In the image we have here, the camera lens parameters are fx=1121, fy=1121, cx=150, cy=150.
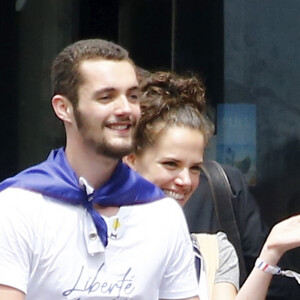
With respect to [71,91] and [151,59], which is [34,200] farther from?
[151,59]

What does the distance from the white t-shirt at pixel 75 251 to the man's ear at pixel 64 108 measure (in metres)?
0.26

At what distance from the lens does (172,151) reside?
3.75 meters

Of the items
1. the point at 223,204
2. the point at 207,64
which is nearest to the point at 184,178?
the point at 223,204

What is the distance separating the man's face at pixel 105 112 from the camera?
10.3ft

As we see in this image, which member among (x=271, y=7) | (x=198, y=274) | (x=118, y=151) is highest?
(x=271, y=7)

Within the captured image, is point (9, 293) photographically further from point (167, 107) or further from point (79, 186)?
point (167, 107)

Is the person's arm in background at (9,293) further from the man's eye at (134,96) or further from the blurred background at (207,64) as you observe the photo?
the blurred background at (207,64)

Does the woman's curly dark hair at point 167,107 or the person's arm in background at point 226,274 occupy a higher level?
the woman's curly dark hair at point 167,107

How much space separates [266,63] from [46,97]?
3.77ft

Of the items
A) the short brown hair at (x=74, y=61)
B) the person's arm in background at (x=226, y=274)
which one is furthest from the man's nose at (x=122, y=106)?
the person's arm in background at (x=226, y=274)

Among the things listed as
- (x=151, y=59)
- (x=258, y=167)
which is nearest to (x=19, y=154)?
(x=151, y=59)

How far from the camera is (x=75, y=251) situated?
309cm

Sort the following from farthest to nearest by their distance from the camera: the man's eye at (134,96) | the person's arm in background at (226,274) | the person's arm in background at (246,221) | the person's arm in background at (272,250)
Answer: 1. the person's arm in background at (246,221)
2. the person's arm in background at (226,274)
3. the person's arm in background at (272,250)
4. the man's eye at (134,96)

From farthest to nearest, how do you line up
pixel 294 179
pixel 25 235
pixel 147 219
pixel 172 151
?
pixel 294 179, pixel 172 151, pixel 147 219, pixel 25 235
